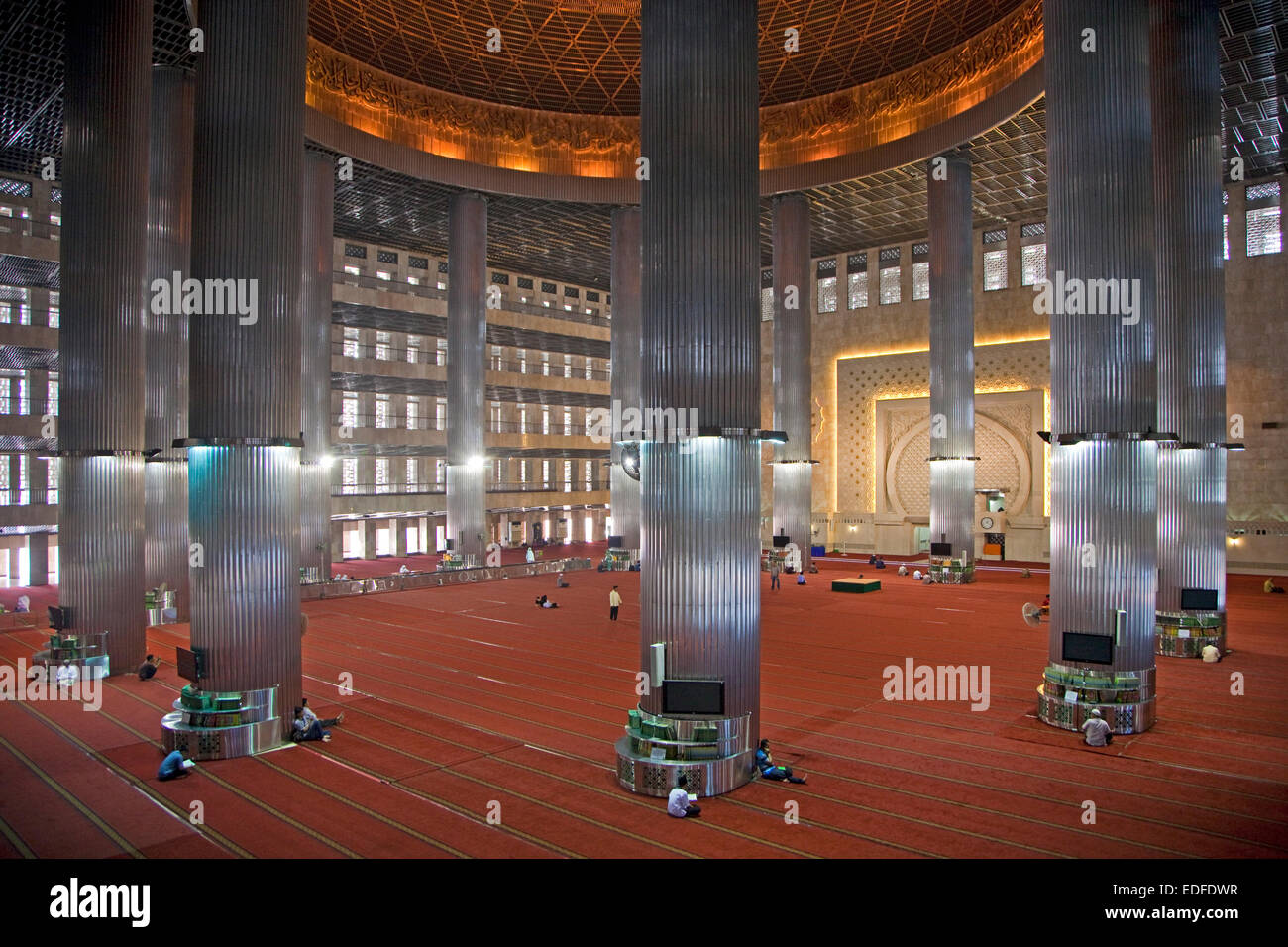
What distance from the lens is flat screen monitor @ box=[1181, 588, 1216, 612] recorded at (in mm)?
15648

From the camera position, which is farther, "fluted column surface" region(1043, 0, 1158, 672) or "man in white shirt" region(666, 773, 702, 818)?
"fluted column surface" region(1043, 0, 1158, 672)

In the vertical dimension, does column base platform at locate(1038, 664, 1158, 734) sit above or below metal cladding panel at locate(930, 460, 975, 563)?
below

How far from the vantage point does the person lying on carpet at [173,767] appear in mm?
9406

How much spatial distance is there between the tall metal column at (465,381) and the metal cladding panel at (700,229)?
22.1m

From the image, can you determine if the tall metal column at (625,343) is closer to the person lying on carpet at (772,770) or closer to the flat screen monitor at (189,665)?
the flat screen monitor at (189,665)

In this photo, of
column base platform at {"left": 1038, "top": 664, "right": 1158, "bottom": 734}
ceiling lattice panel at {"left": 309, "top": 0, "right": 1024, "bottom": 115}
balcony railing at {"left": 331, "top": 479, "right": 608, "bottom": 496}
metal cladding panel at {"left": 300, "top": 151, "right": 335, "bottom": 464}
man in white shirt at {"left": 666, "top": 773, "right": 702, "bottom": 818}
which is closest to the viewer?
man in white shirt at {"left": 666, "top": 773, "right": 702, "bottom": 818}

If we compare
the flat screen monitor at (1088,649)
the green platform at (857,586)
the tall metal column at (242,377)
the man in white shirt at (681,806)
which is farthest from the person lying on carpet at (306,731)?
the green platform at (857,586)

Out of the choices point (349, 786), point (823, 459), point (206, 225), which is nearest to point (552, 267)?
point (823, 459)

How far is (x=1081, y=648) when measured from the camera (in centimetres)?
1147

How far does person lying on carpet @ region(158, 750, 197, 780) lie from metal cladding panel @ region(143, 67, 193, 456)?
10980mm

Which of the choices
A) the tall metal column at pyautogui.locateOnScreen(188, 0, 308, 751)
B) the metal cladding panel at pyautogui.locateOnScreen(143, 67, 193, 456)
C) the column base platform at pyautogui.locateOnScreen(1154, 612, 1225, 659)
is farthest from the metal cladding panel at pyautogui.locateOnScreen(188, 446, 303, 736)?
the column base platform at pyautogui.locateOnScreen(1154, 612, 1225, 659)

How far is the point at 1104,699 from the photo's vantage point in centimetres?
Result: 1119

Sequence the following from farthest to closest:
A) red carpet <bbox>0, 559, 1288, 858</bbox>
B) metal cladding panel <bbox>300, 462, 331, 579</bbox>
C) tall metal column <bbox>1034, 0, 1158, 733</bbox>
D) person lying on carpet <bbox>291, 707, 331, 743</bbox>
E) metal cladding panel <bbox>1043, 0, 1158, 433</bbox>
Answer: metal cladding panel <bbox>300, 462, 331, 579</bbox> < metal cladding panel <bbox>1043, 0, 1158, 433</bbox> < tall metal column <bbox>1034, 0, 1158, 733</bbox> < person lying on carpet <bbox>291, 707, 331, 743</bbox> < red carpet <bbox>0, 559, 1288, 858</bbox>

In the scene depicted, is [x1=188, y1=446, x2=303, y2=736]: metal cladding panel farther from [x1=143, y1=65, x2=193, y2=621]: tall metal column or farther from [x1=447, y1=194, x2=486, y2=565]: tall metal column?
[x1=447, y1=194, x2=486, y2=565]: tall metal column
